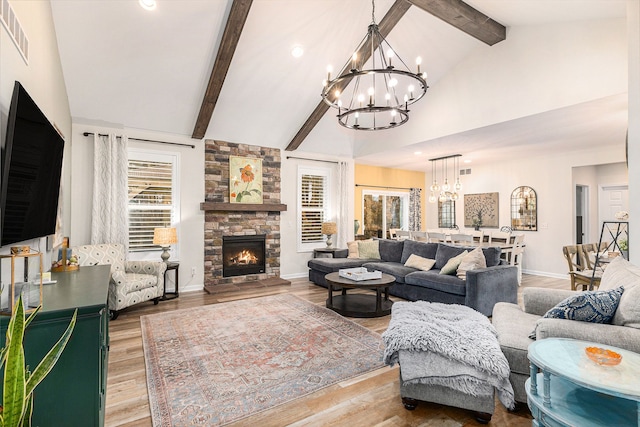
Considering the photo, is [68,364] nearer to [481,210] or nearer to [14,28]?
[14,28]

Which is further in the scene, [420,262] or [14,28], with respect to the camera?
[420,262]

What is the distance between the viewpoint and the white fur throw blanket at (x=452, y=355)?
2.07 m

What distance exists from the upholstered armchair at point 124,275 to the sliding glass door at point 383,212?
505cm

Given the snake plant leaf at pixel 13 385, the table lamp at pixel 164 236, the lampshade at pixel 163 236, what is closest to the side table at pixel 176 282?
the table lamp at pixel 164 236

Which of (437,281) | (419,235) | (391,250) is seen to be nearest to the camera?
(437,281)

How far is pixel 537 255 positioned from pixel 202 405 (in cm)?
751

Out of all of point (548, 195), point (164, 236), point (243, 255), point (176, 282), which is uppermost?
point (548, 195)

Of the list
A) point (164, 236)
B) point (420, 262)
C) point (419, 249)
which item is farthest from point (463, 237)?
point (164, 236)

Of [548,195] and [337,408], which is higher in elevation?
[548,195]

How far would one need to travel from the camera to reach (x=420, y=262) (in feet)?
17.1

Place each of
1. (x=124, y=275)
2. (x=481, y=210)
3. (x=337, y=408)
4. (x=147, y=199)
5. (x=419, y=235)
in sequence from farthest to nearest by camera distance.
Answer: (x=481, y=210) < (x=419, y=235) < (x=147, y=199) < (x=124, y=275) < (x=337, y=408)

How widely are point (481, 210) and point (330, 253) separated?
4.29m

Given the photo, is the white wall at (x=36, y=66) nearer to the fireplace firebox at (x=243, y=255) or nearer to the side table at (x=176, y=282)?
the side table at (x=176, y=282)

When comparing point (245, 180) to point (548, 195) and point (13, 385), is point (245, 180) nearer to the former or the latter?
point (13, 385)
